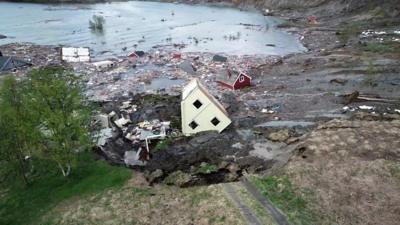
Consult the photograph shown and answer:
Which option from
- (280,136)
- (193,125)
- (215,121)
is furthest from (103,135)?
(280,136)

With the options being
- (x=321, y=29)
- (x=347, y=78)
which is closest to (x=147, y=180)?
(x=347, y=78)

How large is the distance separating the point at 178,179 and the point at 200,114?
566 cm

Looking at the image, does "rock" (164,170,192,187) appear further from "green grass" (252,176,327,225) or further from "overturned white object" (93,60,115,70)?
"overturned white object" (93,60,115,70)

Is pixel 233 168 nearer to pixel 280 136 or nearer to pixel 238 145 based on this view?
pixel 238 145

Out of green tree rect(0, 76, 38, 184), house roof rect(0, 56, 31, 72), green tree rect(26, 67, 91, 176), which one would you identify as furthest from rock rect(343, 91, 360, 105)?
house roof rect(0, 56, 31, 72)

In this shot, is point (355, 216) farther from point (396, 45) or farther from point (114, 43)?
point (114, 43)

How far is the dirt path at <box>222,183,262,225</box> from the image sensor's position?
15.9m

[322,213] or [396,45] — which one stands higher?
[396,45]

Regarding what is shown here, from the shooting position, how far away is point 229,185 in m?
18.9

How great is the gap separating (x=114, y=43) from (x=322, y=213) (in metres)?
42.5

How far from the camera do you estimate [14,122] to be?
17766 mm

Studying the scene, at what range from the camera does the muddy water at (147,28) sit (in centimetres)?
5236

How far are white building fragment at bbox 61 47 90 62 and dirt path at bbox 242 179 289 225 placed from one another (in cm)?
2943

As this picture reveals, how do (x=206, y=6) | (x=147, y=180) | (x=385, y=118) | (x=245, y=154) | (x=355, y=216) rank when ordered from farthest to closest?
(x=206, y=6), (x=385, y=118), (x=245, y=154), (x=147, y=180), (x=355, y=216)
